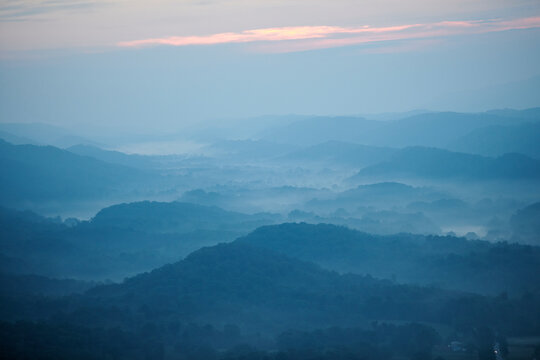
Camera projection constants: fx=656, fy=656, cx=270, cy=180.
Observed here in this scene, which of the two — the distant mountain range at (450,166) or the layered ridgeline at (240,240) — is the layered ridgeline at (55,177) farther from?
the distant mountain range at (450,166)

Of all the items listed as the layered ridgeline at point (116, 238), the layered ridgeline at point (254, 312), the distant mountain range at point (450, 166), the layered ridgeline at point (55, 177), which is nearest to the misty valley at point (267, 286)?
the layered ridgeline at point (254, 312)

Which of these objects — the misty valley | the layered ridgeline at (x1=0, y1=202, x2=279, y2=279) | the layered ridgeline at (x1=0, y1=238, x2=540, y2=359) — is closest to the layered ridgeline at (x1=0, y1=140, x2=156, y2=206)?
the layered ridgeline at (x1=0, y1=202, x2=279, y2=279)

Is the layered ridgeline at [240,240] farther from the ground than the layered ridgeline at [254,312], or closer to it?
farther from the ground

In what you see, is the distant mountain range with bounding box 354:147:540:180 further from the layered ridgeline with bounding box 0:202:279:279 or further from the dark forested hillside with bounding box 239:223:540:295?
the dark forested hillside with bounding box 239:223:540:295

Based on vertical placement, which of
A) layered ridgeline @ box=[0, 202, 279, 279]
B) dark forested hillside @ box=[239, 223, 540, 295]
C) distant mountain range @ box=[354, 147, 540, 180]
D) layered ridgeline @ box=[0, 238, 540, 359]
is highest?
distant mountain range @ box=[354, 147, 540, 180]

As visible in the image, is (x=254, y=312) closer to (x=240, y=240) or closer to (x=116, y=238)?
(x=240, y=240)

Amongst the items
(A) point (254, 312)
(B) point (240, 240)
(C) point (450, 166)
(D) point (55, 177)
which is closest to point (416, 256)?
(B) point (240, 240)

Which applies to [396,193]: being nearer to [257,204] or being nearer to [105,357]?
[257,204]

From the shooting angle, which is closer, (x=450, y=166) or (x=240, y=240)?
(x=240, y=240)
